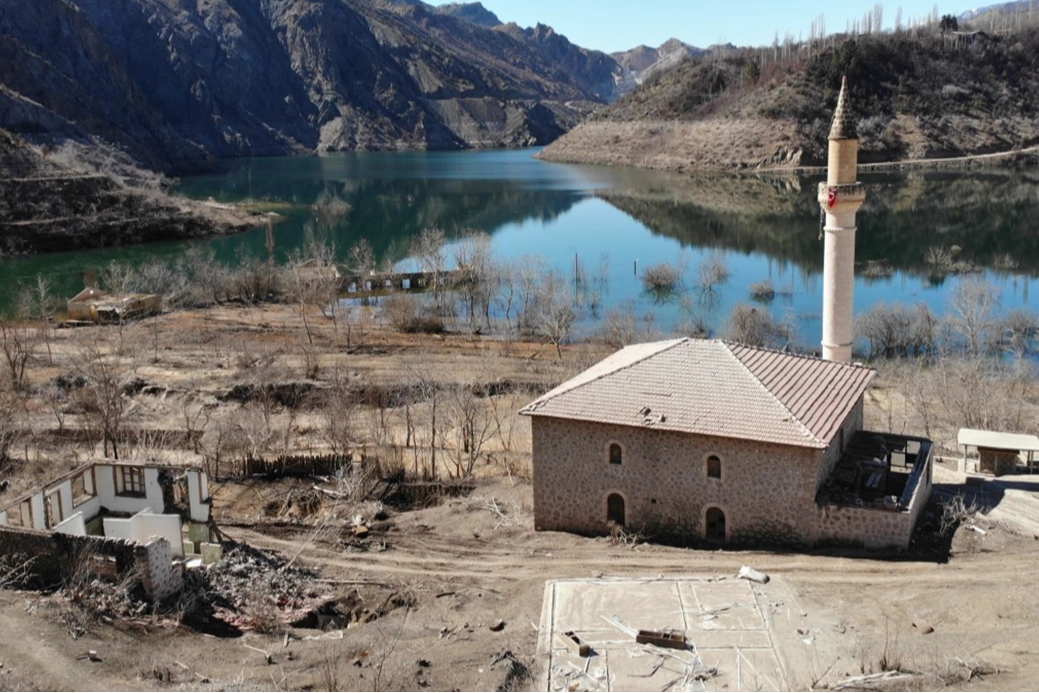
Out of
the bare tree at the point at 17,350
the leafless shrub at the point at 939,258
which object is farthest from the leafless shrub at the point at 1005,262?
the bare tree at the point at 17,350

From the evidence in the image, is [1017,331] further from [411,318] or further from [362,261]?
[362,261]

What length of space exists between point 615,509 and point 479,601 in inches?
182

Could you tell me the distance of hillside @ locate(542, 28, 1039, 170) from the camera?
118562 millimetres

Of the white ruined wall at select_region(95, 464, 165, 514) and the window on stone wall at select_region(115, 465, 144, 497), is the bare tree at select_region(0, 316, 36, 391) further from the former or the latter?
the window on stone wall at select_region(115, 465, 144, 497)

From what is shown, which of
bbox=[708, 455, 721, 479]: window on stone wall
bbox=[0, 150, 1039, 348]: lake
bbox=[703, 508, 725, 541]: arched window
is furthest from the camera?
bbox=[0, 150, 1039, 348]: lake

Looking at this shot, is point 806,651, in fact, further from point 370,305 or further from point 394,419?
point 370,305

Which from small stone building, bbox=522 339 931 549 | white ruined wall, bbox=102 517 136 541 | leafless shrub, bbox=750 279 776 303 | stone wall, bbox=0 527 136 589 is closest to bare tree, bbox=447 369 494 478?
small stone building, bbox=522 339 931 549

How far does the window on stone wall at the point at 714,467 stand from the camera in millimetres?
20750

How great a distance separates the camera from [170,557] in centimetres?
1800

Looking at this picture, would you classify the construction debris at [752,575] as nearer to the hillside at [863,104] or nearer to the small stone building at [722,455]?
the small stone building at [722,455]

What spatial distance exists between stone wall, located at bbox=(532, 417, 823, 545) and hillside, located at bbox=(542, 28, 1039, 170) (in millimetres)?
99149

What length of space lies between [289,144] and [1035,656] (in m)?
193

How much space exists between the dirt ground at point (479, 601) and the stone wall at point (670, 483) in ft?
2.16

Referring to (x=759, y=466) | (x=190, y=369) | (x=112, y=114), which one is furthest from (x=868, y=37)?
(x=759, y=466)
